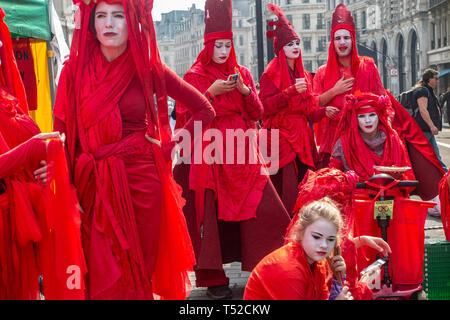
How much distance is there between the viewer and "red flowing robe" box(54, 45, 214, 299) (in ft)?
12.0

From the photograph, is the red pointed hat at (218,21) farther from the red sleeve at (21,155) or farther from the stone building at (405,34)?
the stone building at (405,34)

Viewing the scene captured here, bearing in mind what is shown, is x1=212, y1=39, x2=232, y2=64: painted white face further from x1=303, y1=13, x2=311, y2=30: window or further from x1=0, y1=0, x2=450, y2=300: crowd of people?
x1=303, y1=13, x2=311, y2=30: window

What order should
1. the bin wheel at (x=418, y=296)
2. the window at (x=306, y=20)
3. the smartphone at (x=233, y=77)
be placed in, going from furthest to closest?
the window at (x=306, y=20), the smartphone at (x=233, y=77), the bin wheel at (x=418, y=296)

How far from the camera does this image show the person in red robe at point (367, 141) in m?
5.58

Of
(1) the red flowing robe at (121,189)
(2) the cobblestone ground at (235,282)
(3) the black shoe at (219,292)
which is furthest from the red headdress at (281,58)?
(1) the red flowing robe at (121,189)

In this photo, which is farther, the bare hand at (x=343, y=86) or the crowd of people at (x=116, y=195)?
the bare hand at (x=343, y=86)

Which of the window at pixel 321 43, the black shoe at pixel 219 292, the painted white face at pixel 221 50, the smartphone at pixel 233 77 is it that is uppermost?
the window at pixel 321 43

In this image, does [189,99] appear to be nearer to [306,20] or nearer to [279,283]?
[279,283]

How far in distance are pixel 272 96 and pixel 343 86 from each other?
70 centimetres

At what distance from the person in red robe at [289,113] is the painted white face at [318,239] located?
3.13 meters

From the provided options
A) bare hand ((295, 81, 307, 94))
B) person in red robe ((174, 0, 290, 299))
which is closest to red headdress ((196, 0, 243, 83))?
person in red robe ((174, 0, 290, 299))

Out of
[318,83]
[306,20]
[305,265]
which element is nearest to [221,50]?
[318,83]

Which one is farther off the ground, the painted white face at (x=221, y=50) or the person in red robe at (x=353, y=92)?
the painted white face at (x=221, y=50)
